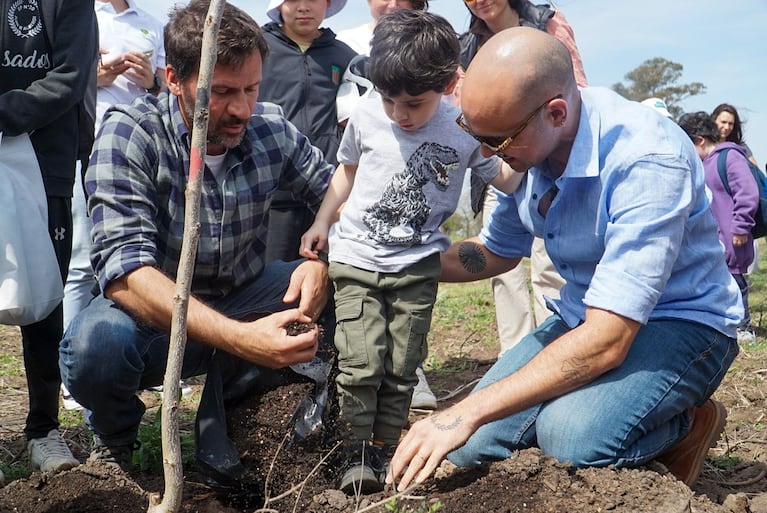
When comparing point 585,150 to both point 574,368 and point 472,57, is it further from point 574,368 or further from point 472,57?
point 472,57

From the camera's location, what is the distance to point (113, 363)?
280cm

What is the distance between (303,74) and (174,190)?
1310 mm

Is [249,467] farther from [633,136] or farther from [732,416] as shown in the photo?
[732,416]

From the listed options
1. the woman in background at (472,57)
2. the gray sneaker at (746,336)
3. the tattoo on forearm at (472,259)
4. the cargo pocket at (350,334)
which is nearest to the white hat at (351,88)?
the woman in background at (472,57)

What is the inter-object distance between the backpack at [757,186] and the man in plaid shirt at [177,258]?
4.88 meters

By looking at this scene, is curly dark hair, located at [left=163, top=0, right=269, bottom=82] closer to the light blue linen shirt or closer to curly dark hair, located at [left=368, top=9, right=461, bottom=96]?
curly dark hair, located at [left=368, top=9, right=461, bottom=96]

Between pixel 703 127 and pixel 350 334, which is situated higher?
pixel 350 334

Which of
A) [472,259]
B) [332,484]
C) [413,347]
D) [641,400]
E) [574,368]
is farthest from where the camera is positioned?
[472,259]

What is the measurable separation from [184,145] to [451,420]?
1370 millimetres

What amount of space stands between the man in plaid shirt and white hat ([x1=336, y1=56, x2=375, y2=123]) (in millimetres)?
838

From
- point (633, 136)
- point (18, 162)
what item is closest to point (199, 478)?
point (18, 162)

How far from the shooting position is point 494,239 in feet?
11.3

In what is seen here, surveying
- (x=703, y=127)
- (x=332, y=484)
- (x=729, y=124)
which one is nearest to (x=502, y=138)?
(x=332, y=484)

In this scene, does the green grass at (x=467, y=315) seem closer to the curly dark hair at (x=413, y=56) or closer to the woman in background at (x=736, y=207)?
the woman in background at (x=736, y=207)
